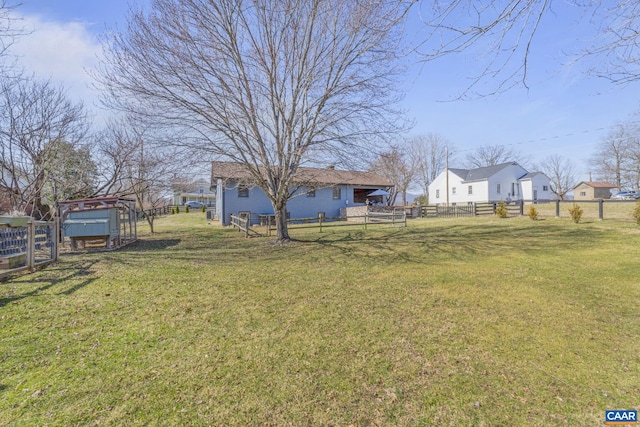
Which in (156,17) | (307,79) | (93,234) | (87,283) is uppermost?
(156,17)

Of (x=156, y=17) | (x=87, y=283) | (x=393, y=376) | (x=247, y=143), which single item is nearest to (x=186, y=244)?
(x=247, y=143)

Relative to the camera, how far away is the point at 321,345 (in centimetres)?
330

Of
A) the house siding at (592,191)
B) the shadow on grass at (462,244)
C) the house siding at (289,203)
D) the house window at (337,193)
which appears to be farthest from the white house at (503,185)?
the shadow on grass at (462,244)

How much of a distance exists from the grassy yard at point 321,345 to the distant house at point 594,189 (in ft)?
194

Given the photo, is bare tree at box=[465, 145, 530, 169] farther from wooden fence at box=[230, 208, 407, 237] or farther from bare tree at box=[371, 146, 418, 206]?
wooden fence at box=[230, 208, 407, 237]

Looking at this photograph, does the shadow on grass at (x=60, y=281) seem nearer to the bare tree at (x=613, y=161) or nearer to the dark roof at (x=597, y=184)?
the bare tree at (x=613, y=161)

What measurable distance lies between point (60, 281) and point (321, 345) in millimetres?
5743

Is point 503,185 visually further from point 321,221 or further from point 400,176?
point 321,221

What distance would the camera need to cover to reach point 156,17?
8.32m

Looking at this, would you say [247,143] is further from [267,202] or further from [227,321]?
[267,202]

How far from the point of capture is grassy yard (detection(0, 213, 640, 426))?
7.56 ft

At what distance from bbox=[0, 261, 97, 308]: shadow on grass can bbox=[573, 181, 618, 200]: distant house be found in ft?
220

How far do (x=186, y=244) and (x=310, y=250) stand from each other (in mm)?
4993

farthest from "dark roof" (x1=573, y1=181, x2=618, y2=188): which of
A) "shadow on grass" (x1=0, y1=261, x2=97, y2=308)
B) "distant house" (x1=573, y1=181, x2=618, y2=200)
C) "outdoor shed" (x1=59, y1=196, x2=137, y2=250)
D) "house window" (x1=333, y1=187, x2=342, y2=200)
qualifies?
"shadow on grass" (x1=0, y1=261, x2=97, y2=308)
